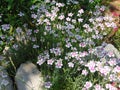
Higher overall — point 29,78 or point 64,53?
point 64,53

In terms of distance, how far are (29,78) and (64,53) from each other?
532 millimetres

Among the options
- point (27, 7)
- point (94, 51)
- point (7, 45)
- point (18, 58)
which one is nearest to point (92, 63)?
point (94, 51)

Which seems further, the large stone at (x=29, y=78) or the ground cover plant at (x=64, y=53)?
the large stone at (x=29, y=78)

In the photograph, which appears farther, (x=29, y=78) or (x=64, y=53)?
(x=64, y=53)

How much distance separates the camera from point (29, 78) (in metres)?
3.96

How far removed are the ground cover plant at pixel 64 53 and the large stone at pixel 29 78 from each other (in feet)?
0.30

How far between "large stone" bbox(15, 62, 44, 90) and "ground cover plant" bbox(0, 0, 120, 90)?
91 millimetres

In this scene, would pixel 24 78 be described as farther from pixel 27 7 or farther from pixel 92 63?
pixel 27 7

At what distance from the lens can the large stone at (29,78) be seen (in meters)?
3.88

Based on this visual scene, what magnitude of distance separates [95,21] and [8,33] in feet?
4.10

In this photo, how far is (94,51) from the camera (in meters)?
3.77

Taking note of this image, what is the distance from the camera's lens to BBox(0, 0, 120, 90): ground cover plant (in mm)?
3607

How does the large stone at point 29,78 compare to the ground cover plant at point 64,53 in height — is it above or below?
below

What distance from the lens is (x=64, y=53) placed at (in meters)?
4.08
